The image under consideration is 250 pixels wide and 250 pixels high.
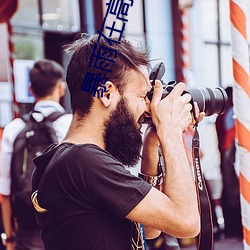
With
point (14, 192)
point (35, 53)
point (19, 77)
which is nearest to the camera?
point (14, 192)

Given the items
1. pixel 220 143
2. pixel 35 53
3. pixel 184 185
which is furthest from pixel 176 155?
pixel 35 53

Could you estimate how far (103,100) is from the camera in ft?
4.98

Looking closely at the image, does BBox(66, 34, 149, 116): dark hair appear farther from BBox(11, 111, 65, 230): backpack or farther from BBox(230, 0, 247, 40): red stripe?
BBox(11, 111, 65, 230): backpack

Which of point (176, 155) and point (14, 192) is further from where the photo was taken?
point (14, 192)

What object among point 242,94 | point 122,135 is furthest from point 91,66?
point 242,94

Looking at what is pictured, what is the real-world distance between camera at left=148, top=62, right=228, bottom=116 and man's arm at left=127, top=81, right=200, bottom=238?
8 centimetres

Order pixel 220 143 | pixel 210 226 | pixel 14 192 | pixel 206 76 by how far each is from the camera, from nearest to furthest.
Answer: pixel 210 226 < pixel 14 192 < pixel 220 143 < pixel 206 76

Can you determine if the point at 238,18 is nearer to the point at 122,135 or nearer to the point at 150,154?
the point at 150,154

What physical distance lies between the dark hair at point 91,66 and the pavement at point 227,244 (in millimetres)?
3982

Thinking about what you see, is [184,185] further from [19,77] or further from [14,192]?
[19,77]

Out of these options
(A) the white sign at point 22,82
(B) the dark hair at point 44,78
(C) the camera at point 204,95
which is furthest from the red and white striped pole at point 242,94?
(A) the white sign at point 22,82

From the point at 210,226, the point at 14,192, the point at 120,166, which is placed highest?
the point at 120,166

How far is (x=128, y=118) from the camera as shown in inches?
60.6

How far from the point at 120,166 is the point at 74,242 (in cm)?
24
